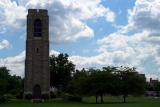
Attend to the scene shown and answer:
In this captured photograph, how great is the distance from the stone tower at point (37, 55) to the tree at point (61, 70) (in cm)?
2572

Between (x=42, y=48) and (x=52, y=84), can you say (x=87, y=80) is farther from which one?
(x=52, y=84)

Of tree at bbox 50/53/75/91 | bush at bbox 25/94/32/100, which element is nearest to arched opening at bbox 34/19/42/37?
bush at bbox 25/94/32/100

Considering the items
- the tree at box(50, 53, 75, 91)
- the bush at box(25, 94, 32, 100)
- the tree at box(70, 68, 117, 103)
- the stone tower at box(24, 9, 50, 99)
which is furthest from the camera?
the tree at box(50, 53, 75, 91)

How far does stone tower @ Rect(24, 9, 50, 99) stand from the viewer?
9150 centimetres

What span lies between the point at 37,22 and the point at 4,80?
21446 millimetres

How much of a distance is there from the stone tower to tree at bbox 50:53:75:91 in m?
25.7

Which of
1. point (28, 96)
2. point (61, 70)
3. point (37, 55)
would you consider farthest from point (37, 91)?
point (61, 70)

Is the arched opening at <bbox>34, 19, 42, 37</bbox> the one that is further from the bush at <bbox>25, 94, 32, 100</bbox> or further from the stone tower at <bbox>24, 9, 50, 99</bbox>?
the bush at <bbox>25, 94, 32, 100</bbox>

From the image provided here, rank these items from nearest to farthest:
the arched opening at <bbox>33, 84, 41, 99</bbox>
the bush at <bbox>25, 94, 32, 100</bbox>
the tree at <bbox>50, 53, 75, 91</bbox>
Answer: the bush at <bbox>25, 94, 32, 100</bbox>, the arched opening at <bbox>33, 84, 41, 99</bbox>, the tree at <bbox>50, 53, 75, 91</bbox>

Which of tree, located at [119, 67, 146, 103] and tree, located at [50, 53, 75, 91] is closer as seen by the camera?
tree, located at [119, 67, 146, 103]

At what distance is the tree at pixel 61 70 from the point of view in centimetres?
11875

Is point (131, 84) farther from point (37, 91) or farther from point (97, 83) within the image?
point (37, 91)

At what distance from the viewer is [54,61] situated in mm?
120875

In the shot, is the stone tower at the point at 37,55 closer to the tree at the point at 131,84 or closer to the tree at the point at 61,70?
the tree at the point at 131,84
